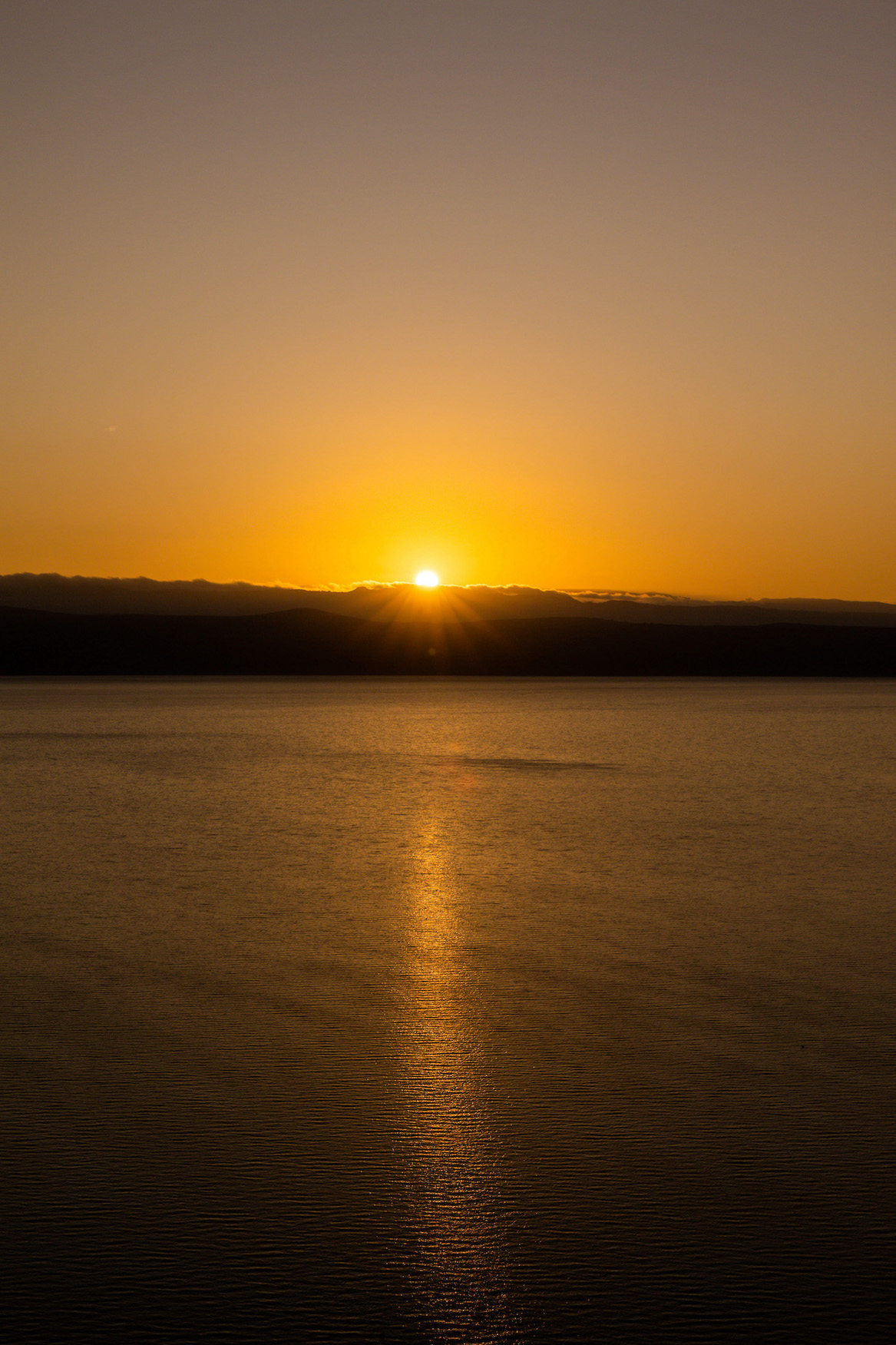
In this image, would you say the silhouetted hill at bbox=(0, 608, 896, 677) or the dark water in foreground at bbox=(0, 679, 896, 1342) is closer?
the dark water in foreground at bbox=(0, 679, 896, 1342)

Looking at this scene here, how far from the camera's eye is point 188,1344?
390 centimetres

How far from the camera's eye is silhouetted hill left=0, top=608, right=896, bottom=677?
176 metres

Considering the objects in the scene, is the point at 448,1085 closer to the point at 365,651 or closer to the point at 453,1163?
the point at 453,1163

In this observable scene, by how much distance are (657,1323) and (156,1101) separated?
2.76 metres

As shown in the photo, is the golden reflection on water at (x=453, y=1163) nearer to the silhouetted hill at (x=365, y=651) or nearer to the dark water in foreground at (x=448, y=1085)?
the dark water in foreground at (x=448, y=1085)

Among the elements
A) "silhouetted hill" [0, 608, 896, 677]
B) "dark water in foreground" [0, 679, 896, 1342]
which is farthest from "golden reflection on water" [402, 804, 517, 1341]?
"silhouetted hill" [0, 608, 896, 677]

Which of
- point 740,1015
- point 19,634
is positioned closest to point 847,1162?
point 740,1015

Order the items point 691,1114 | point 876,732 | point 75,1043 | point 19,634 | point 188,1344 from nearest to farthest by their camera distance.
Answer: point 188,1344, point 691,1114, point 75,1043, point 876,732, point 19,634

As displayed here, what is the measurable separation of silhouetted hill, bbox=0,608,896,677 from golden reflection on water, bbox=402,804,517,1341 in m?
167

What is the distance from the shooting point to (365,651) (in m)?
186

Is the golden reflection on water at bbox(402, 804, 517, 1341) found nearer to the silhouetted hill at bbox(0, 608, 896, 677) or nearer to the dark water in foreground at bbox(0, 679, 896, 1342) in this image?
the dark water in foreground at bbox(0, 679, 896, 1342)

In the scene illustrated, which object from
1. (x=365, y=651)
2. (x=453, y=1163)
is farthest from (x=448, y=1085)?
(x=365, y=651)

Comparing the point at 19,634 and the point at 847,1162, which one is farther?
the point at 19,634

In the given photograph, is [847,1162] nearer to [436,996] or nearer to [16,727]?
[436,996]
